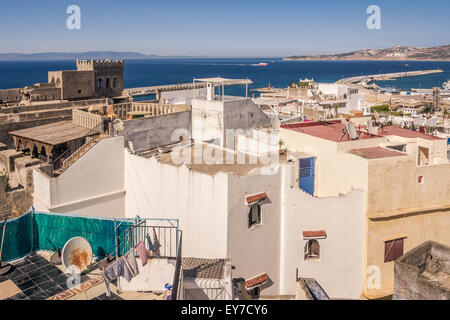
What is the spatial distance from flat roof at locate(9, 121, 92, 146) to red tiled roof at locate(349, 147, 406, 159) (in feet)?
36.9

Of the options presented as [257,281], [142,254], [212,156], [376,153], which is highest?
[376,153]

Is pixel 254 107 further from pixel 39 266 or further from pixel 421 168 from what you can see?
pixel 39 266

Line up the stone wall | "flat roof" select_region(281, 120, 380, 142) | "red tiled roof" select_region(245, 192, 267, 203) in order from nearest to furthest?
"red tiled roof" select_region(245, 192, 267, 203)
"flat roof" select_region(281, 120, 380, 142)
the stone wall

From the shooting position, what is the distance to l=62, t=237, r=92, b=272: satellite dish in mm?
10008

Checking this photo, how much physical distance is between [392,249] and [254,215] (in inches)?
207

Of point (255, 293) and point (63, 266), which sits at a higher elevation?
point (63, 266)

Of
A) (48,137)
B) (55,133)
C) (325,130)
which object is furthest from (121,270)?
(325,130)

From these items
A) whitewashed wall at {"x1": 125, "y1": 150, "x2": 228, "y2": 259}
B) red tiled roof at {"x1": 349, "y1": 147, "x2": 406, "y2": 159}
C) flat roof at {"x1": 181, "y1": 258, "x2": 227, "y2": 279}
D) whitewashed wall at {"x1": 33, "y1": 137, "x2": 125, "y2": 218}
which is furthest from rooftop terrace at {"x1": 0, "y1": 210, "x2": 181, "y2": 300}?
red tiled roof at {"x1": 349, "y1": 147, "x2": 406, "y2": 159}

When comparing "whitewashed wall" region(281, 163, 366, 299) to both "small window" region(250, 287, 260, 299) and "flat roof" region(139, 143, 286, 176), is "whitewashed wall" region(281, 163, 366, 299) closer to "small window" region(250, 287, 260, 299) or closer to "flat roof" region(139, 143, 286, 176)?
"small window" region(250, 287, 260, 299)

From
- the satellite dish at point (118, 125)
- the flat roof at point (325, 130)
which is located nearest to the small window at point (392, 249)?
the flat roof at point (325, 130)

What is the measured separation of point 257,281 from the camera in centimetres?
1432

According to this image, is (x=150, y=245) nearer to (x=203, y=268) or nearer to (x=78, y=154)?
(x=203, y=268)

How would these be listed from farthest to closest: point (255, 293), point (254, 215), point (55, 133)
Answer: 1. point (55, 133)
2. point (255, 293)
3. point (254, 215)

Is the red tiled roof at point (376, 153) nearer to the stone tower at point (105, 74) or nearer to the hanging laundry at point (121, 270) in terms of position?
the hanging laundry at point (121, 270)
